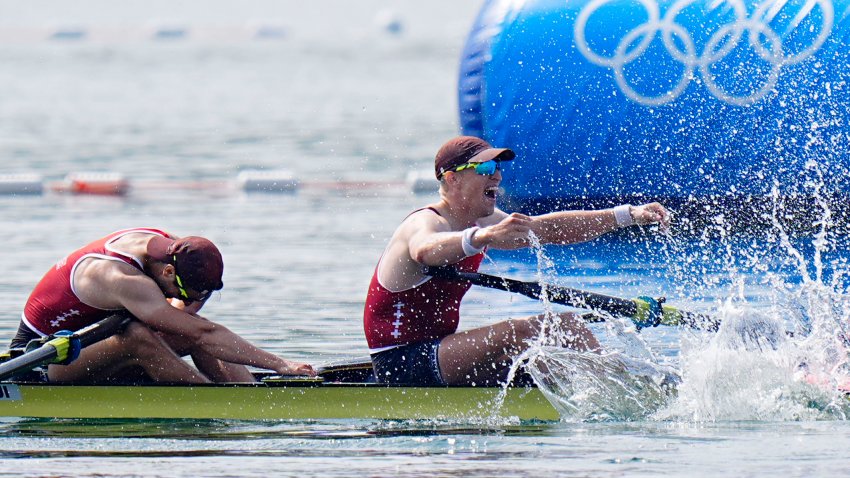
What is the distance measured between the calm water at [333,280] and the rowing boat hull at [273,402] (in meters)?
0.09

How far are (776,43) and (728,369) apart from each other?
6.25 m

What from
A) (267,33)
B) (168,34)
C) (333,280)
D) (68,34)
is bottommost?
(333,280)

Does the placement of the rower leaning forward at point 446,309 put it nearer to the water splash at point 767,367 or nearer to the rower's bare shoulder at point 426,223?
the rower's bare shoulder at point 426,223

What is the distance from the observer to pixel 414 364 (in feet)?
27.5

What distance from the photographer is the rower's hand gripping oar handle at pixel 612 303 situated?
8.40m

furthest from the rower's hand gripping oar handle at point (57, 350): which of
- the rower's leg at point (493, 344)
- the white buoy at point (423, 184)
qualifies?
the white buoy at point (423, 184)

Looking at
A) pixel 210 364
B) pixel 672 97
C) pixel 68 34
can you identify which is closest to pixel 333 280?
pixel 672 97

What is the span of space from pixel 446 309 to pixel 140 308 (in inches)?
61.9

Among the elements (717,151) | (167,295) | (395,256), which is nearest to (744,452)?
(395,256)

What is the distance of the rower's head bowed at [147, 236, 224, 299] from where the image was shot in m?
8.34

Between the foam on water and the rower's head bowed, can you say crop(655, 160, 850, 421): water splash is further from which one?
the rower's head bowed

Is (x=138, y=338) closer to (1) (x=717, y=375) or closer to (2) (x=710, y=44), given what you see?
(1) (x=717, y=375)

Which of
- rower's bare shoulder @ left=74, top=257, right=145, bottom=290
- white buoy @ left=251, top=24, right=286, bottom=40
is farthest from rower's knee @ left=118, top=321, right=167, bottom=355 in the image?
white buoy @ left=251, top=24, right=286, bottom=40

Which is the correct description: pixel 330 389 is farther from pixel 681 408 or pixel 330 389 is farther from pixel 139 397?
pixel 681 408
